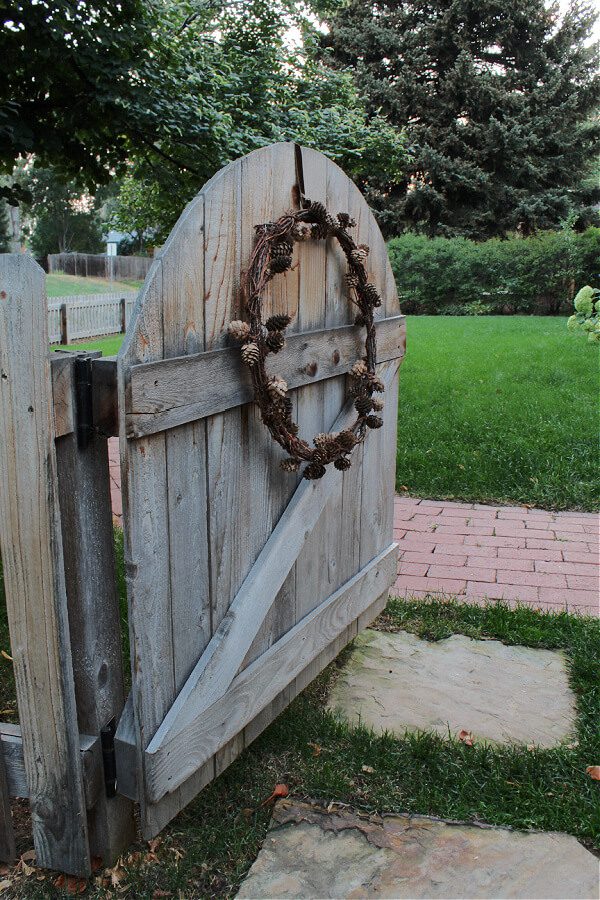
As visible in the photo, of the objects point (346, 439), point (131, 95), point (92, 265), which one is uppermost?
point (92, 265)

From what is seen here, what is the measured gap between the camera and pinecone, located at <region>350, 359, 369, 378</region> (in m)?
2.72

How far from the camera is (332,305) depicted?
8.75ft

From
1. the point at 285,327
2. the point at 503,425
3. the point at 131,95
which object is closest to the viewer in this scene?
the point at 285,327

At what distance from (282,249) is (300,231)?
0.16m

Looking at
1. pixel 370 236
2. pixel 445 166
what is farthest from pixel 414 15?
pixel 370 236

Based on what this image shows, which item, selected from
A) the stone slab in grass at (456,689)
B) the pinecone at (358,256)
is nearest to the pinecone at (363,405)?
the pinecone at (358,256)

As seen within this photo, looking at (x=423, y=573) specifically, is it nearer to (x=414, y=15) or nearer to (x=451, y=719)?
(x=451, y=719)

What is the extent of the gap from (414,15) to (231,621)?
1186 inches

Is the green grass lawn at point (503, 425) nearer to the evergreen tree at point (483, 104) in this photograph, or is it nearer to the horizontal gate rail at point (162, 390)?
the horizontal gate rail at point (162, 390)

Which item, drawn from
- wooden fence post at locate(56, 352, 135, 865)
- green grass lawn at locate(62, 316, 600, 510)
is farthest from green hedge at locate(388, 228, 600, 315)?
wooden fence post at locate(56, 352, 135, 865)

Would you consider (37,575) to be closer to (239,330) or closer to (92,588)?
(92,588)

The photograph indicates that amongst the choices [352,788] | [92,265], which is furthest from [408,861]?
[92,265]

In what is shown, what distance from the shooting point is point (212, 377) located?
6.39ft

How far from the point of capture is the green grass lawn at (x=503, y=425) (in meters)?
5.49
